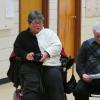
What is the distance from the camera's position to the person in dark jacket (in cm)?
357

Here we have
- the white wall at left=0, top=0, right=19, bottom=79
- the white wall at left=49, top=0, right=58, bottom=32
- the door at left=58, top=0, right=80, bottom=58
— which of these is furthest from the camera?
the door at left=58, top=0, right=80, bottom=58

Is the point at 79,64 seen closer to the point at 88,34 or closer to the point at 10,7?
the point at 10,7

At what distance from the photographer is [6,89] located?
5484mm

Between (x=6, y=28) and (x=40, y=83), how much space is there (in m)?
2.23

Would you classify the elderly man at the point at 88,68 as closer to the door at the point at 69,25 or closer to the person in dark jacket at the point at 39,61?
the person in dark jacket at the point at 39,61

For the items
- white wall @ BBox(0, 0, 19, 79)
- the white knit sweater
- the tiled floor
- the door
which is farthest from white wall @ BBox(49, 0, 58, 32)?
the white knit sweater

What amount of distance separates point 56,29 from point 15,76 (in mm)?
3369

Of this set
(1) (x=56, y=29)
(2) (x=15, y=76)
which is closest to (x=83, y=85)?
(2) (x=15, y=76)

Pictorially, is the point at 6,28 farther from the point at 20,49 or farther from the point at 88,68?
the point at 88,68

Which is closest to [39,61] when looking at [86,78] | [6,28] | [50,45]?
[50,45]

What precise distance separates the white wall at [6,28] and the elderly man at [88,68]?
2.15 m

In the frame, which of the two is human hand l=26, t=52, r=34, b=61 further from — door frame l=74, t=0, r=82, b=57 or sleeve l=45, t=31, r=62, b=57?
door frame l=74, t=0, r=82, b=57

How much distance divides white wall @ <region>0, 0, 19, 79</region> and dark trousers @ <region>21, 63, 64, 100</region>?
2.03m

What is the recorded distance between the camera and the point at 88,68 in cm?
369
